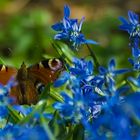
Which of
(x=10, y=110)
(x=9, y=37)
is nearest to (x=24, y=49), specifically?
(x=9, y=37)

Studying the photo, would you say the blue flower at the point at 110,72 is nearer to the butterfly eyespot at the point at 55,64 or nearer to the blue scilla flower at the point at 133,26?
the blue scilla flower at the point at 133,26

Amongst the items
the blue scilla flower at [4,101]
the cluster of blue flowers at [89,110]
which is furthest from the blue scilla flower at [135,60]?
the blue scilla flower at [4,101]

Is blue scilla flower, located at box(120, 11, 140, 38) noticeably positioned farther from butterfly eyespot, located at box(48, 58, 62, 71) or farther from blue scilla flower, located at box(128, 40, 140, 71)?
butterfly eyespot, located at box(48, 58, 62, 71)

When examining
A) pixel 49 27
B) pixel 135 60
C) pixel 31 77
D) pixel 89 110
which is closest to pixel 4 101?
pixel 89 110

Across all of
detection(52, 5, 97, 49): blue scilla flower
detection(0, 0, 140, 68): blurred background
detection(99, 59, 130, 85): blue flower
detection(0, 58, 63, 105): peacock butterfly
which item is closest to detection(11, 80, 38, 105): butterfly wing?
detection(0, 58, 63, 105): peacock butterfly

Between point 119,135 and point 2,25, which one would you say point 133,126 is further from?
point 2,25

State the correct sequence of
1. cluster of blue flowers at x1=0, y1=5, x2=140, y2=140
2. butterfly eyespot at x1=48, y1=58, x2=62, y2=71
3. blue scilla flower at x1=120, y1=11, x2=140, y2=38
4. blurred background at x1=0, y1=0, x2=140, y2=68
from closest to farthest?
cluster of blue flowers at x1=0, y1=5, x2=140, y2=140 → blue scilla flower at x1=120, y1=11, x2=140, y2=38 → butterfly eyespot at x1=48, y1=58, x2=62, y2=71 → blurred background at x1=0, y1=0, x2=140, y2=68

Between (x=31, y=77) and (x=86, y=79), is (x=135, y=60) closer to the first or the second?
(x=86, y=79)
